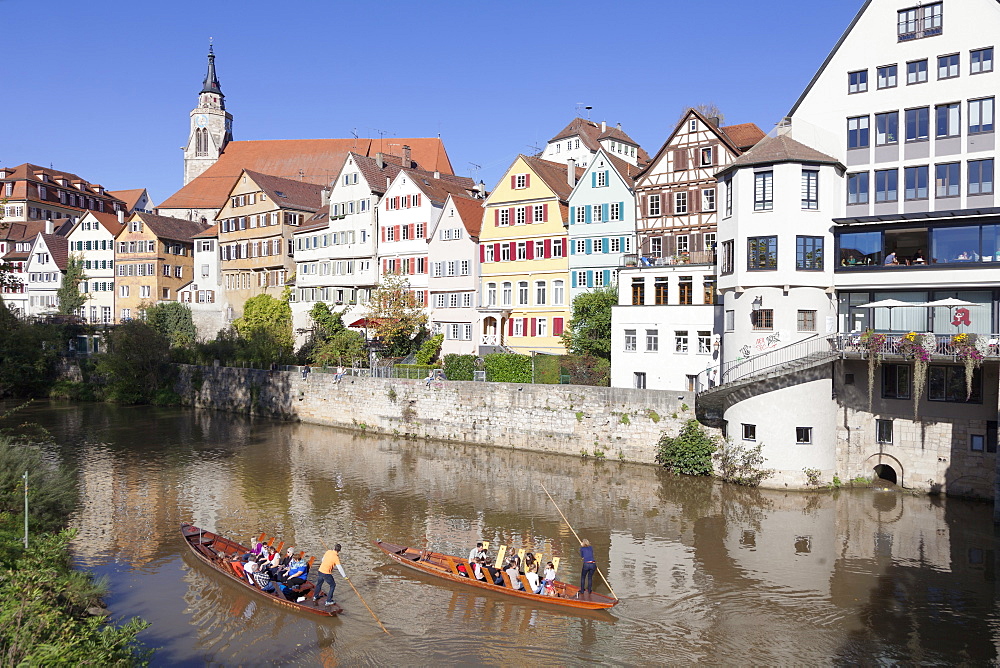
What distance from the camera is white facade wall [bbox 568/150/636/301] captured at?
1700 inches

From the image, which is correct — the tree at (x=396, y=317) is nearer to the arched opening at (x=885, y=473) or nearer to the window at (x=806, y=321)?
the window at (x=806, y=321)

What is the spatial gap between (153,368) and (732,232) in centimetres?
4197

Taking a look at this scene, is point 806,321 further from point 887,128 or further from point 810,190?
point 887,128

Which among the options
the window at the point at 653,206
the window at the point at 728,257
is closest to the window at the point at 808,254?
the window at the point at 728,257

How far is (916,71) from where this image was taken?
2844cm

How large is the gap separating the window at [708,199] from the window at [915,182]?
10245 mm

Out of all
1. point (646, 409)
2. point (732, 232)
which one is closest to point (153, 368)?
point (646, 409)

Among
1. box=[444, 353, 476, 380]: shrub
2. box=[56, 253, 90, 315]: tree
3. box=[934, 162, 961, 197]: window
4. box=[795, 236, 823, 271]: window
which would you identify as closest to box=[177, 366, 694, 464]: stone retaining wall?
box=[444, 353, 476, 380]: shrub

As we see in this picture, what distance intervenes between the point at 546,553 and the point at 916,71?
21.8 meters

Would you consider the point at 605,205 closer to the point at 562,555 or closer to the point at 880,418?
the point at 880,418

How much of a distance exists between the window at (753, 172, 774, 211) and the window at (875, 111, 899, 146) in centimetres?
412

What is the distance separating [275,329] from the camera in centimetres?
5762

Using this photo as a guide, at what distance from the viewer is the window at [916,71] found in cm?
2830

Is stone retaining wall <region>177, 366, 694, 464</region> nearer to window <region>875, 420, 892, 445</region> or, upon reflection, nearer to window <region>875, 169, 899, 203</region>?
window <region>875, 420, 892, 445</region>
